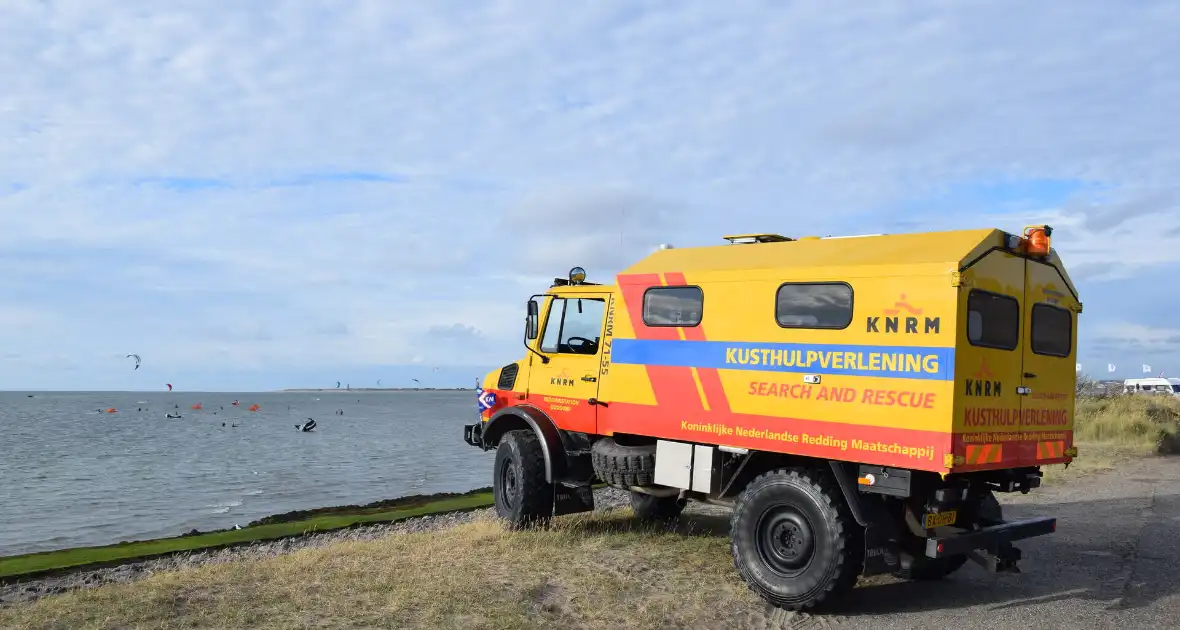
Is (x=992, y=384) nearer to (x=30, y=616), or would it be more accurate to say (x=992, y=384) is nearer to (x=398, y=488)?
(x=30, y=616)

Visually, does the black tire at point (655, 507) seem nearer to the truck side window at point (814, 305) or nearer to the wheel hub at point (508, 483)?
the wheel hub at point (508, 483)

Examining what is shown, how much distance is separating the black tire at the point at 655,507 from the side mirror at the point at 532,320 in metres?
2.68

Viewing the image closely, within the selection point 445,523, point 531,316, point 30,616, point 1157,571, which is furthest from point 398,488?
point 1157,571

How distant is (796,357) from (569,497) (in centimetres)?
401

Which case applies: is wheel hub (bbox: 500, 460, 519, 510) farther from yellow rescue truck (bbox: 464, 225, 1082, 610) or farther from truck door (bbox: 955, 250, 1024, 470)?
truck door (bbox: 955, 250, 1024, 470)

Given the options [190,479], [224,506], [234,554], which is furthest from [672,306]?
[190,479]

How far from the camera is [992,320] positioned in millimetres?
7270

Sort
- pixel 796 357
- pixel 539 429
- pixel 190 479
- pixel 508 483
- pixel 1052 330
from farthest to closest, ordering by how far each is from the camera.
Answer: pixel 190 479, pixel 508 483, pixel 539 429, pixel 1052 330, pixel 796 357

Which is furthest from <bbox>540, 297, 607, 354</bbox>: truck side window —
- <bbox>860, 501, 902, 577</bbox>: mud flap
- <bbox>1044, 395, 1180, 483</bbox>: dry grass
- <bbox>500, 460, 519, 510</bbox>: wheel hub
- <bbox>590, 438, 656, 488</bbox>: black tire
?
<bbox>1044, 395, 1180, 483</bbox>: dry grass

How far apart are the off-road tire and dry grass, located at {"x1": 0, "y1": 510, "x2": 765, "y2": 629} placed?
5.59ft

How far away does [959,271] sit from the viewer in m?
6.68

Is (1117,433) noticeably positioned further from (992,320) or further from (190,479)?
(190,479)

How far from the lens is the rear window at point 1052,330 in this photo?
7.90 m

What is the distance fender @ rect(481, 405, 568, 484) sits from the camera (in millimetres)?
10320
